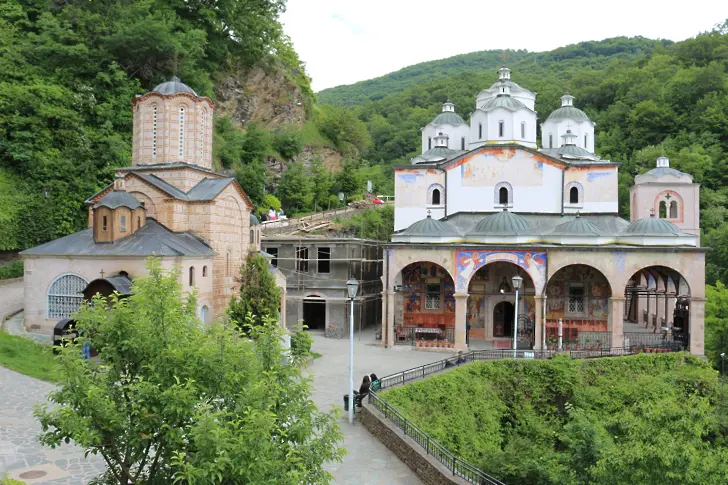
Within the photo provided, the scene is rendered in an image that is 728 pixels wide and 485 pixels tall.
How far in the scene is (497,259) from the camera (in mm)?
25422

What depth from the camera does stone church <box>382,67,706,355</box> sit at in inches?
982

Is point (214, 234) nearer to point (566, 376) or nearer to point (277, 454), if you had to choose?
point (566, 376)

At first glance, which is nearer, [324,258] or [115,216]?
[115,216]

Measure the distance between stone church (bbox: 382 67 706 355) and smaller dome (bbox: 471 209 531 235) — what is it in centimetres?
6

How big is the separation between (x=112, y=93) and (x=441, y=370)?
2432 cm

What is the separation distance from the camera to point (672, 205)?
34.9m

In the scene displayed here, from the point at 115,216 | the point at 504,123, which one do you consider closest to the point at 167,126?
the point at 115,216

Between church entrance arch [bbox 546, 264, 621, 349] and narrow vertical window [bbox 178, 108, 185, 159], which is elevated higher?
narrow vertical window [bbox 178, 108, 185, 159]

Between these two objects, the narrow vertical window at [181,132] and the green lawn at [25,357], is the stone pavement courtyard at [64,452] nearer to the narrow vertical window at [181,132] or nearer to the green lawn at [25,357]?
the green lawn at [25,357]

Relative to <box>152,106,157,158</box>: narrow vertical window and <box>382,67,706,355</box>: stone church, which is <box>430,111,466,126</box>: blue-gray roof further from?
<box>152,106,157,158</box>: narrow vertical window

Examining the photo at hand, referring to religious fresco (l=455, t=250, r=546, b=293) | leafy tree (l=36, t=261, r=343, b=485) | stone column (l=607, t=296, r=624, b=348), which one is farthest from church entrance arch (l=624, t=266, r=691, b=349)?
leafy tree (l=36, t=261, r=343, b=485)

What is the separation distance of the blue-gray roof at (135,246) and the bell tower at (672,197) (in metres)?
25.3

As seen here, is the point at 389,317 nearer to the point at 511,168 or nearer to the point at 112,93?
the point at 511,168

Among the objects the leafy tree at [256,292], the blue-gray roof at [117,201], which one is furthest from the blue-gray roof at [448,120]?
the blue-gray roof at [117,201]
